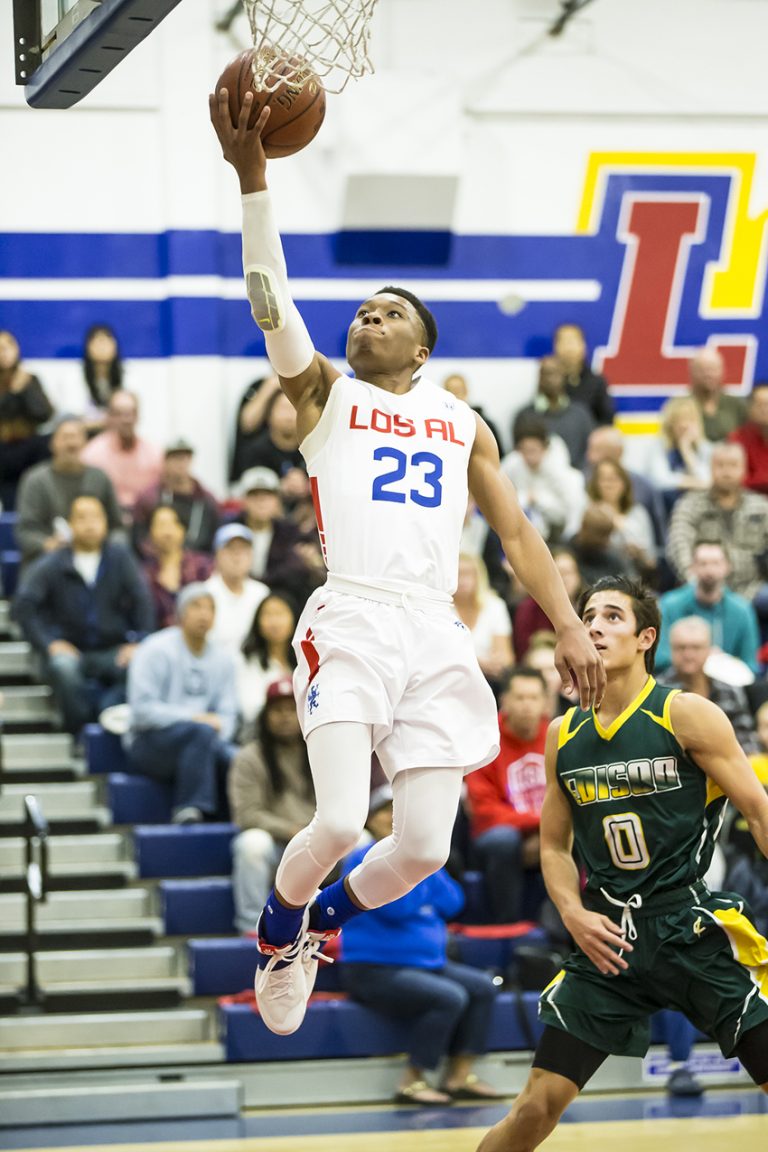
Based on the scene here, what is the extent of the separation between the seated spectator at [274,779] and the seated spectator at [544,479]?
10.4 feet

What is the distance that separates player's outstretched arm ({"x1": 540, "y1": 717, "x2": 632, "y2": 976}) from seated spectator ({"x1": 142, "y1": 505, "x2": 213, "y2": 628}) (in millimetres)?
5251

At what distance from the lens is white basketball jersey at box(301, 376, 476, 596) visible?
4945mm

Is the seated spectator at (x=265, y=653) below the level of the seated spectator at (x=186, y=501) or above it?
below

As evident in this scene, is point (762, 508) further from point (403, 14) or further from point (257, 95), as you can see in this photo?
point (257, 95)

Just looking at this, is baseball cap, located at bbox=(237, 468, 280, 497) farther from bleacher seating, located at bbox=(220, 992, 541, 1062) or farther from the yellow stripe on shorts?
the yellow stripe on shorts

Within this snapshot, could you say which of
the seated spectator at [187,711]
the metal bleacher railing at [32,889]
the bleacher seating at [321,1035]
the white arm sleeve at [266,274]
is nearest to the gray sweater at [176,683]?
the seated spectator at [187,711]

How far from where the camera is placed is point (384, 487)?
495 centimetres

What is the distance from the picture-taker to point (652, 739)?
5309 mm

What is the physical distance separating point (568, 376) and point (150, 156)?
3338mm

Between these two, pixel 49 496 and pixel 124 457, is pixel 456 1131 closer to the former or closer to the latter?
pixel 49 496

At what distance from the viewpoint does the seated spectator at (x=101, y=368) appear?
12.3 m

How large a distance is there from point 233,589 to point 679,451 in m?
3.91

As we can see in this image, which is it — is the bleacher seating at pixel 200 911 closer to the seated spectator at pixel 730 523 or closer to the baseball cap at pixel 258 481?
the baseball cap at pixel 258 481

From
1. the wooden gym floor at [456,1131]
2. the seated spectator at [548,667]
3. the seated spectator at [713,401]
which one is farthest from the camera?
the seated spectator at [713,401]
